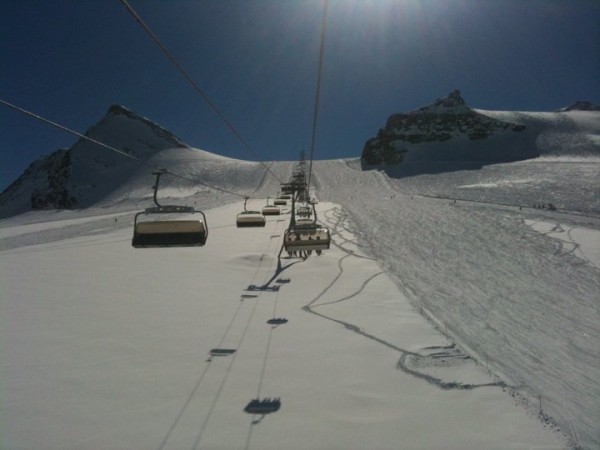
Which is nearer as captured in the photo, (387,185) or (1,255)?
(1,255)

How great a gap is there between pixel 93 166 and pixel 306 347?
12659 cm

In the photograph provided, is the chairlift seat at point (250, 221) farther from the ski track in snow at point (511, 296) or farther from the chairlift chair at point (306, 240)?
the ski track in snow at point (511, 296)

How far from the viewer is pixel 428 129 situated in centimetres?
10694

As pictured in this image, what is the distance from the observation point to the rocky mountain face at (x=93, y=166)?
104m

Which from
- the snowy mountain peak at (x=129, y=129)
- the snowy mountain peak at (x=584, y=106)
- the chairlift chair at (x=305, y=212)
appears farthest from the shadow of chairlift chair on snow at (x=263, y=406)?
the snowy mountain peak at (x=584, y=106)

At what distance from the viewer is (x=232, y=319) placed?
1130cm

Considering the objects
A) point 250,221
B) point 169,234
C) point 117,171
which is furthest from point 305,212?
point 117,171

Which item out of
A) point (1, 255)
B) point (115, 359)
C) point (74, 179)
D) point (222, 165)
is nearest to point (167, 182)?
point (222, 165)

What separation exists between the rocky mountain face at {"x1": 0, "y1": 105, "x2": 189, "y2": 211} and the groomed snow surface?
93.6m

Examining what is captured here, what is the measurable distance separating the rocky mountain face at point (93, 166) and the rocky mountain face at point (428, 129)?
69023mm

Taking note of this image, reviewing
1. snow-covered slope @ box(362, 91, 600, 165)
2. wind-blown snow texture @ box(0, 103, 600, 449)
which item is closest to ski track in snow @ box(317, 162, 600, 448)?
wind-blown snow texture @ box(0, 103, 600, 449)

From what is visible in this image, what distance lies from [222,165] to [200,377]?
94.6 m

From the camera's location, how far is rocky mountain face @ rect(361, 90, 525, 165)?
316 feet

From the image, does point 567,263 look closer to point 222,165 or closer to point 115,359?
point 115,359
